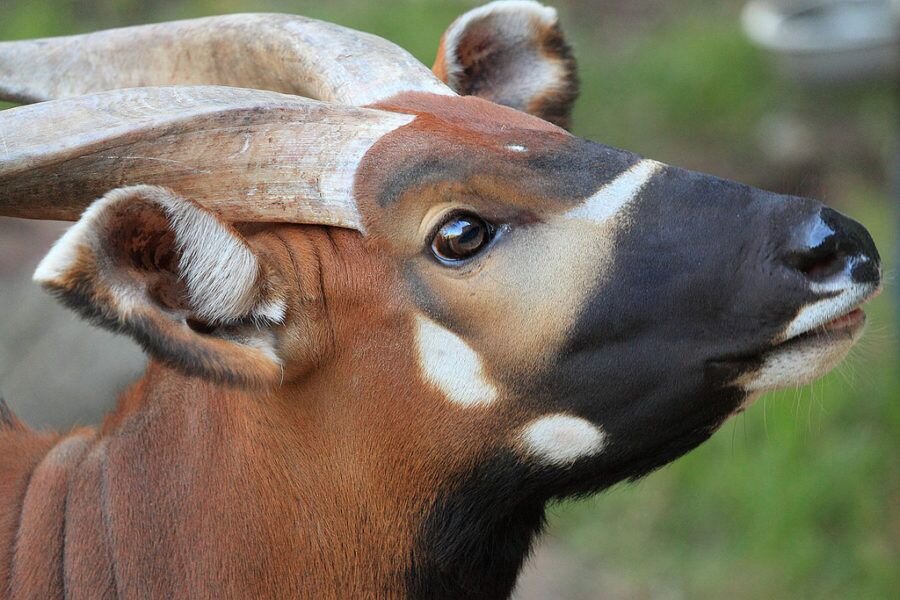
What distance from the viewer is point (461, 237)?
2.99 metres

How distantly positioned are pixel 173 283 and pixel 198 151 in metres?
0.32

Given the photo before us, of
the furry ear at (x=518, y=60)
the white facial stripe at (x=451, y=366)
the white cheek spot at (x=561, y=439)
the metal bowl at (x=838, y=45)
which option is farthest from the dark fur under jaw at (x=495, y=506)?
the metal bowl at (x=838, y=45)

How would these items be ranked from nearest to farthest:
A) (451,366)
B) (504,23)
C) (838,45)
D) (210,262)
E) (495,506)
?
(210,262) → (451,366) → (495,506) → (504,23) → (838,45)

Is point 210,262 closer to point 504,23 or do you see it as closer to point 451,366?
point 451,366

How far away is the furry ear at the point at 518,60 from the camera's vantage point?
12.9 ft

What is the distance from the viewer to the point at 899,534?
6.16 meters

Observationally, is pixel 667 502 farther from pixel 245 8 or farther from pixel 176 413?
pixel 245 8

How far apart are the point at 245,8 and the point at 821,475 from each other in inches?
250

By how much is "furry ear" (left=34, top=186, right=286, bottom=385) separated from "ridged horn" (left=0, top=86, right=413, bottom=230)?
7.0 inches

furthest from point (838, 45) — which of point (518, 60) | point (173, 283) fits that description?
point (173, 283)

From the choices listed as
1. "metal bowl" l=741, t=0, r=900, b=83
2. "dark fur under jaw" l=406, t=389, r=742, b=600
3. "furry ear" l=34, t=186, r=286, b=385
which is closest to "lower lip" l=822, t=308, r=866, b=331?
"dark fur under jaw" l=406, t=389, r=742, b=600

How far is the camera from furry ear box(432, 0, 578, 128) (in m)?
3.94

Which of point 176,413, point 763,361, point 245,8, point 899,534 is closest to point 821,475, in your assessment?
point 899,534

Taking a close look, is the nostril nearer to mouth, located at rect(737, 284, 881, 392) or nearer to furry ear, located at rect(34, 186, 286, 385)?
mouth, located at rect(737, 284, 881, 392)
